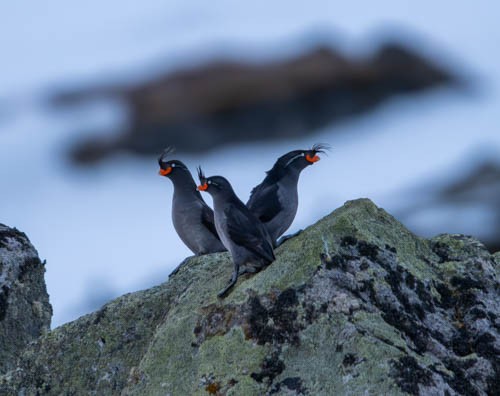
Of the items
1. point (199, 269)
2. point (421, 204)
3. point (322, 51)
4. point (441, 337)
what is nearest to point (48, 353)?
point (199, 269)

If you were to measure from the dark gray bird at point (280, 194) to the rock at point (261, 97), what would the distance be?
27638 mm

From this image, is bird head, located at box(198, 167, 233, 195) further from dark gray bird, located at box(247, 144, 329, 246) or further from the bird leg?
the bird leg

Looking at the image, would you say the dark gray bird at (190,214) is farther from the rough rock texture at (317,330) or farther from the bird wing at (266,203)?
the rough rock texture at (317,330)

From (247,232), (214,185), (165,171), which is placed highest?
(165,171)

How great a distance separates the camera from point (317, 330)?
861 cm

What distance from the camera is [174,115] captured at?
168 ft

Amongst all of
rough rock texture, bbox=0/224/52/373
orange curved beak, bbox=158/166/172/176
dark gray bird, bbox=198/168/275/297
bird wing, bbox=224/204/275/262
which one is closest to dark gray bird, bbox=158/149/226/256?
orange curved beak, bbox=158/166/172/176

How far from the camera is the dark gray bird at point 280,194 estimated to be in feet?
44.7

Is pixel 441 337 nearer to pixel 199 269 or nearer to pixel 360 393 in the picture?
pixel 360 393

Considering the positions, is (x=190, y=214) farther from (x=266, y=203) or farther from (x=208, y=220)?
(x=266, y=203)

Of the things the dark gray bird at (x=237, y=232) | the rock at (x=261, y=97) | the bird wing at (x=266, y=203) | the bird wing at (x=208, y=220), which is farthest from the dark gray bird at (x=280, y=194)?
the rock at (x=261, y=97)

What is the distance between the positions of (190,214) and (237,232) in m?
4.78

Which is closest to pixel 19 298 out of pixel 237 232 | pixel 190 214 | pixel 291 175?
pixel 237 232

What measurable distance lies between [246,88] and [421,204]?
77.8ft
